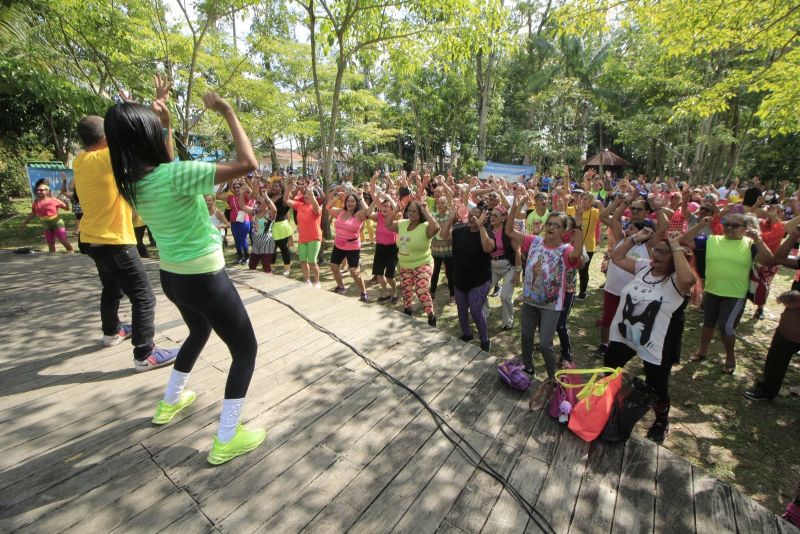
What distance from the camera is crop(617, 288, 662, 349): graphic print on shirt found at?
3324mm

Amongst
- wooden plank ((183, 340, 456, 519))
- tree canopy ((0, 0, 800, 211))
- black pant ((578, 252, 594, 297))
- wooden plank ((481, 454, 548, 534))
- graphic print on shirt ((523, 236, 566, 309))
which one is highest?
tree canopy ((0, 0, 800, 211))

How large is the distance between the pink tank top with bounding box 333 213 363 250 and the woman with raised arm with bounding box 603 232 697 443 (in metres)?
4.24

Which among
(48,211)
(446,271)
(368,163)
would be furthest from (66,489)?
(368,163)

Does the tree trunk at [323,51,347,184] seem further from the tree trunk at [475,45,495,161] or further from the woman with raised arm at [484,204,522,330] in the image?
the tree trunk at [475,45,495,161]

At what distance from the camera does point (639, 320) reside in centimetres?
338

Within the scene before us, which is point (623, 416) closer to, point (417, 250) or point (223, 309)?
point (223, 309)

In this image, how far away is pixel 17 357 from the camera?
3.42 meters

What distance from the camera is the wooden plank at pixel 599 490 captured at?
84.4 inches

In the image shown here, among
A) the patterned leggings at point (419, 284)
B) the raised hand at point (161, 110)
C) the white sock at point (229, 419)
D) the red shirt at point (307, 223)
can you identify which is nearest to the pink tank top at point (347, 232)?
the red shirt at point (307, 223)

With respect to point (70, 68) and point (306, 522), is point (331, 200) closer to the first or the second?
point (306, 522)

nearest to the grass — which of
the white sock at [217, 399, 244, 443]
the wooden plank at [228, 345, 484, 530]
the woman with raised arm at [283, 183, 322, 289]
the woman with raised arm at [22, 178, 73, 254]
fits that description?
the woman with raised arm at [283, 183, 322, 289]

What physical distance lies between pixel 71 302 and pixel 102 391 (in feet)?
8.15

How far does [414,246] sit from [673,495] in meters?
3.78

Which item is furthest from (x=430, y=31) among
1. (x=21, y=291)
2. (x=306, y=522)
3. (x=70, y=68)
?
(x=70, y=68)
